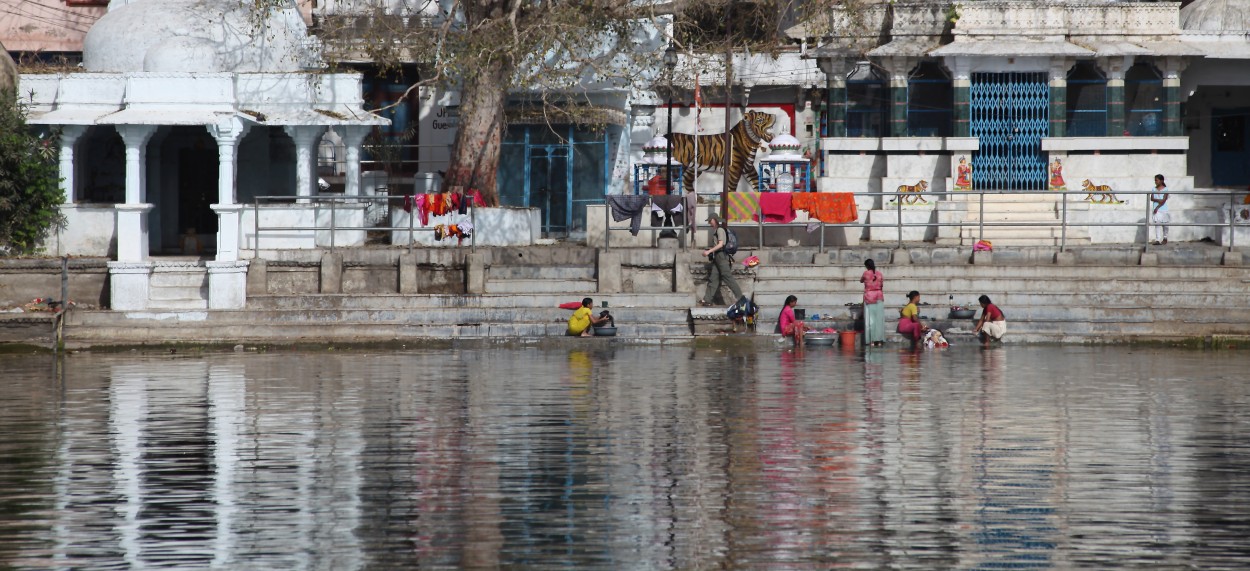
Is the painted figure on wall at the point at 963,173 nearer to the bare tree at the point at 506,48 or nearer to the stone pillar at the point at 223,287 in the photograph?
the bare tree at the point at 506,48

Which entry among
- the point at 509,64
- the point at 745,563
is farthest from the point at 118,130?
the point at 745,563

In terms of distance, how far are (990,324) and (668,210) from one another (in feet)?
20.5

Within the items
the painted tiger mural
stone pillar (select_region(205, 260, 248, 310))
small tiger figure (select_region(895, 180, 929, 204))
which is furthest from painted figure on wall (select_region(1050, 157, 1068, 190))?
stone pillar (select_region(205, 260, 248, 310))

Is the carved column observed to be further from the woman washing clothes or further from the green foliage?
the woman washing clothes

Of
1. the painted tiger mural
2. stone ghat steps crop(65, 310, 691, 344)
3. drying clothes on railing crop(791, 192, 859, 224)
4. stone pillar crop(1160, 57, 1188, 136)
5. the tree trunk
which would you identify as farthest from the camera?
the painted tiger mural

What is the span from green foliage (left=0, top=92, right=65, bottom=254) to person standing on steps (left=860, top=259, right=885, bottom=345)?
1363cm

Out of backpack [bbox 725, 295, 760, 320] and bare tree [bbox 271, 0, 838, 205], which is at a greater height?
bare tree [bbox 271, 0, 838, 205]

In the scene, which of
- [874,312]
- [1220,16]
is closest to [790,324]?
[874,312]

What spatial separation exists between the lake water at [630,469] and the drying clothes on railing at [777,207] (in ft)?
26.4

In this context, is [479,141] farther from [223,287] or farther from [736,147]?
[736,147]

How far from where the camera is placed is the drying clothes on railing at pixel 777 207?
26641mm

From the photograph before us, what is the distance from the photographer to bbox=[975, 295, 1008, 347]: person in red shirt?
22094 mm

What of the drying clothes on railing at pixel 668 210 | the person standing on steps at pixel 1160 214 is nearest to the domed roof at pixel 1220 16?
the person standing on steps at pixel 1160 214

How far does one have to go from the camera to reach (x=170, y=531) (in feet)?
31.5
